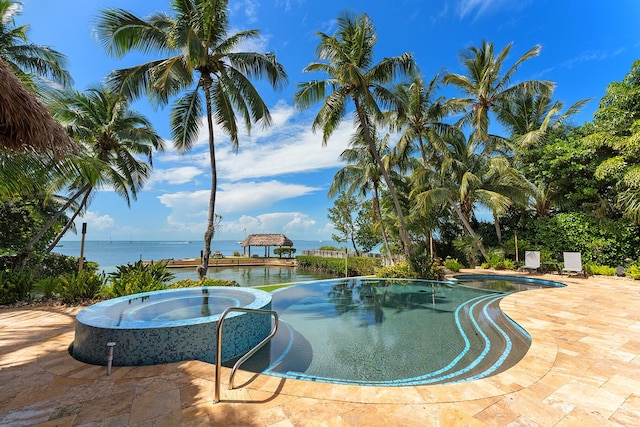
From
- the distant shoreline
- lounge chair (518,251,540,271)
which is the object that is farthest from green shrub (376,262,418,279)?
the distant shoreline

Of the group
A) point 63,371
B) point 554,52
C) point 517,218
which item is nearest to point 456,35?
point 554,52

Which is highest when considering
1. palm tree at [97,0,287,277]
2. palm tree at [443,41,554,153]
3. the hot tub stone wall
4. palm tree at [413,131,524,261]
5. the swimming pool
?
palm tree at [443,41,554,153]

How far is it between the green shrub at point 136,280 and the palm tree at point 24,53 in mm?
6810

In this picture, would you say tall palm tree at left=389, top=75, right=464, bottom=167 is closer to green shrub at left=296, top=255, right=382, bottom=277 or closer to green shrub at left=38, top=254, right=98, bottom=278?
green shrub at left=296, top=255, right=382, bottom=277

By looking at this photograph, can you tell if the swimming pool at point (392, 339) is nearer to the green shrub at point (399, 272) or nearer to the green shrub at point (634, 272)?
the green shrub at point (399, 272)

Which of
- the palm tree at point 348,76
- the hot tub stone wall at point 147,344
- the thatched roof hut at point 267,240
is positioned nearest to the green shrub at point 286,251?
the thatched roof hut at point 267,240

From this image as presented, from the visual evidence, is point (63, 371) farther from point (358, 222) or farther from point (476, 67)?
point (358, 222)

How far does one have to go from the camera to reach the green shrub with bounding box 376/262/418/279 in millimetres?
11570

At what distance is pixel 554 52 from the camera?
1366 cm

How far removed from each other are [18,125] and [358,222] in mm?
23941

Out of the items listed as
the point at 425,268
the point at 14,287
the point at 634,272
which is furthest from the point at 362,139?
the point at 14,287

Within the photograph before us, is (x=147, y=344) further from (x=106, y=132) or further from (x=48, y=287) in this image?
(x=106, y=132)

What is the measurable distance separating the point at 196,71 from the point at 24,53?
580cm

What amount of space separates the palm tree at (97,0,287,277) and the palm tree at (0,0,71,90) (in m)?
3.10
